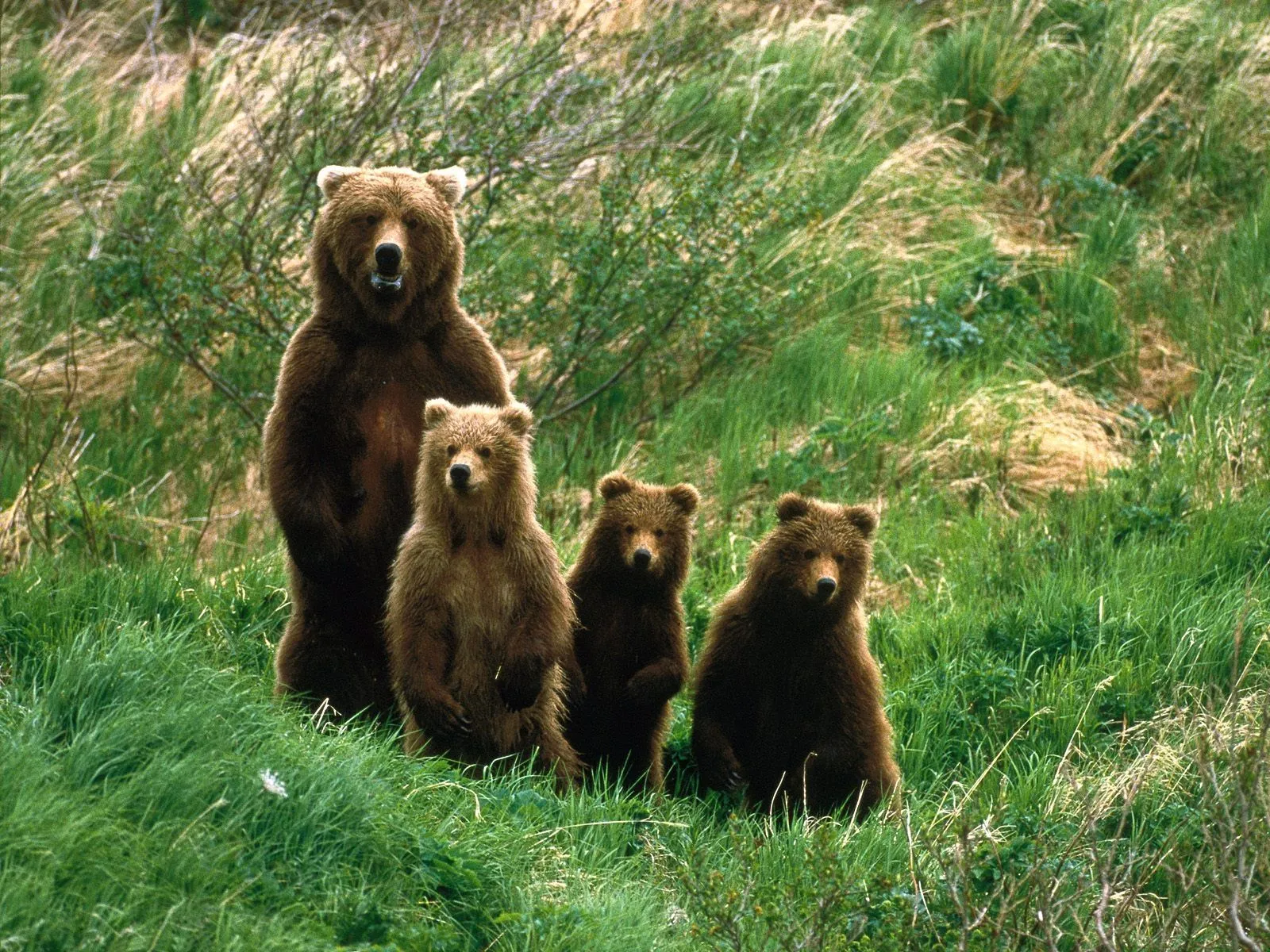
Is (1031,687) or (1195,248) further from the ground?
(1195,248)

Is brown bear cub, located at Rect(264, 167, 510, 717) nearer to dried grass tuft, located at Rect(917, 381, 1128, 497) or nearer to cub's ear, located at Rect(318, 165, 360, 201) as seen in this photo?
Answer: cub's ear, located at Rect(318, 165, 360, 201)

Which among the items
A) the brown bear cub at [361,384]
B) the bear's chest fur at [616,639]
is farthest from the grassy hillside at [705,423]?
the brown bear cub at [361,384]

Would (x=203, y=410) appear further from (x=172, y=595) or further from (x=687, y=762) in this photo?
(x=687, y=762)

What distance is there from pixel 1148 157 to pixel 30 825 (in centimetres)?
923

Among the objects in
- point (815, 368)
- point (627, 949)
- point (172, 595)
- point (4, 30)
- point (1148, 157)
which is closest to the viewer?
point (627, 949)

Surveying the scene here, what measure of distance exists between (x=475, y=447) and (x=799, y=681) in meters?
1.46

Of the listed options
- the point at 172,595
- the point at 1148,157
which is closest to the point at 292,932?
the point at 172,595

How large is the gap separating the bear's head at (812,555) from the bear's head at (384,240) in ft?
A: 4.64

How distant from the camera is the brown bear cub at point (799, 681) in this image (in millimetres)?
5867

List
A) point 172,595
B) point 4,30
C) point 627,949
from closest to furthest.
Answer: point 627,949, point 172,595, point 4,30

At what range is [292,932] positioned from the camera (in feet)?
12.6

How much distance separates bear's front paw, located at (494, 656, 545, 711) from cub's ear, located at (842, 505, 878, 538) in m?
1.30

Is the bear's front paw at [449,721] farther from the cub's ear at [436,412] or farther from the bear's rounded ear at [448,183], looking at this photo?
the bear's rounded ear at [448,183]

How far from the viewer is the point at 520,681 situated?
532cm
